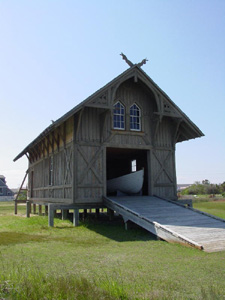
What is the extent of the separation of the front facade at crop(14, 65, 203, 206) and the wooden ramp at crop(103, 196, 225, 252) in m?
1.71

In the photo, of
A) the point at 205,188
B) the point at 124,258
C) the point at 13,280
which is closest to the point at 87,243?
the point at 124,258

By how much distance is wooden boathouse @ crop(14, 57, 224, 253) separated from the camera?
16312 millimetres

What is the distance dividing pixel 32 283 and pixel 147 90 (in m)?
14.9

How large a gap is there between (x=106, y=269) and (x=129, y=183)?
1211 centimetres

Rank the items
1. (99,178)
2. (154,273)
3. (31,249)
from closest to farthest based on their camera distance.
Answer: (154,273)
(31,249)
(99,178)

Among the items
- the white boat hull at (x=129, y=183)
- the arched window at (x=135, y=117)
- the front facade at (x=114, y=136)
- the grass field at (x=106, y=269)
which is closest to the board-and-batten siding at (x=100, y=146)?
the front facade at (x=114, y=136)

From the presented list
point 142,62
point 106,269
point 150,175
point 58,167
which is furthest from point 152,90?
point 106,269

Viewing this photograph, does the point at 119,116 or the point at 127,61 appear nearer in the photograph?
the point at 127,61

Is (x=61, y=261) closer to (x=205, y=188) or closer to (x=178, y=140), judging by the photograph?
(x=178, y=140)

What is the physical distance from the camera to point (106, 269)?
23.4 feet

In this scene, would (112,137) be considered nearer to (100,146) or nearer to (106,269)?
(100,146)

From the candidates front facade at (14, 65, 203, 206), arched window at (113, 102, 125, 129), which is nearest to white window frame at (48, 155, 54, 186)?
front facade at (14, 65, 203, 206)

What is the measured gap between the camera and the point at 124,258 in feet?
27.7

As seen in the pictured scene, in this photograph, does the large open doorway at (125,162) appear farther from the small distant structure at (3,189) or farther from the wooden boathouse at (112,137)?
the small distant structure at (3,189)
